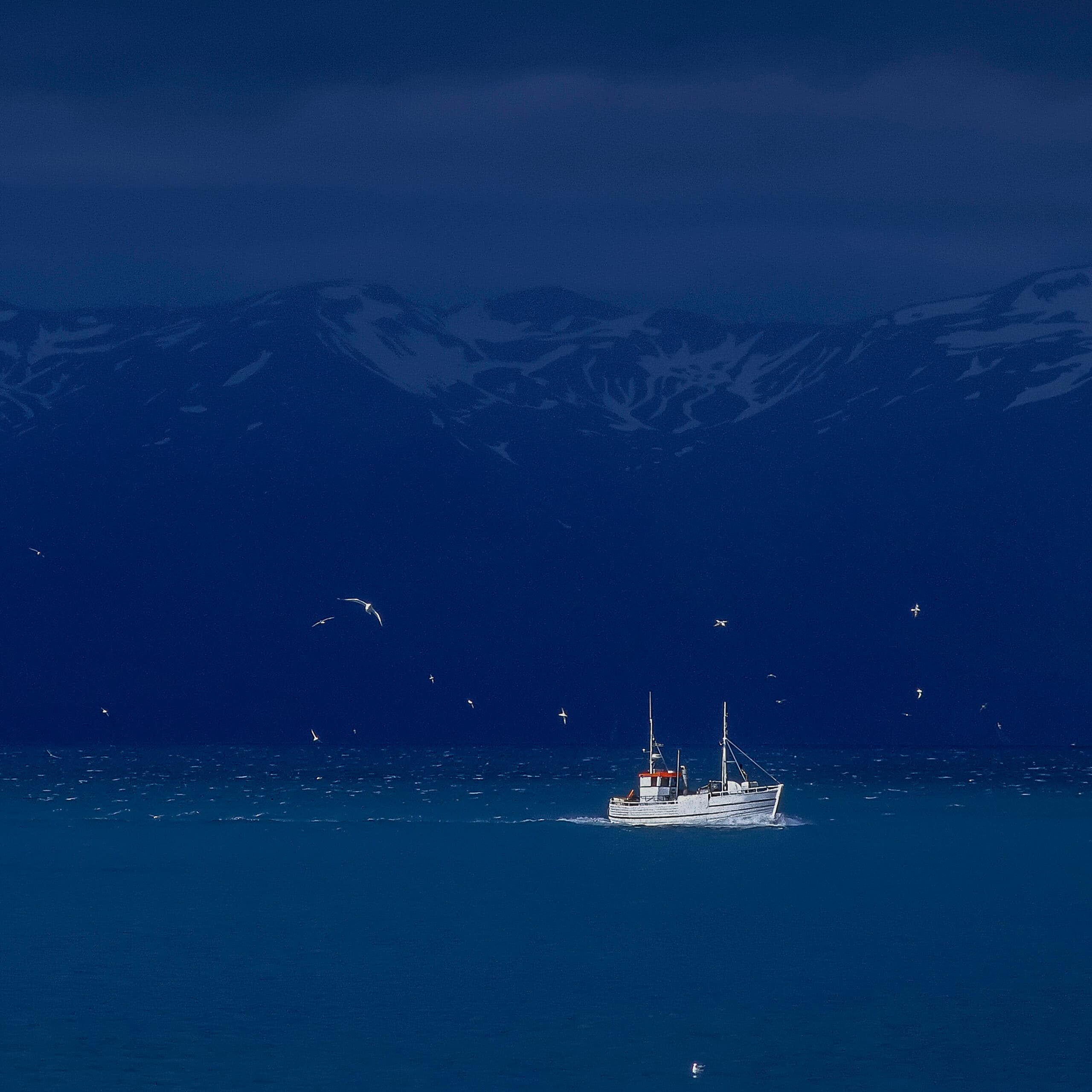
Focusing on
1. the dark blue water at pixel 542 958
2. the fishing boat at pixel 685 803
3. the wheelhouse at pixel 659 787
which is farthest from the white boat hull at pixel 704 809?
the dark blue water at pixel 542 958

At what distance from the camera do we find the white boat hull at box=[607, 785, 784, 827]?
4518 inches

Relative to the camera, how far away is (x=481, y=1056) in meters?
45.4

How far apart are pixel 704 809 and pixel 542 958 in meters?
54.9

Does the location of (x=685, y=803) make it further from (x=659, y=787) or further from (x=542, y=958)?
(x=542, y=958)

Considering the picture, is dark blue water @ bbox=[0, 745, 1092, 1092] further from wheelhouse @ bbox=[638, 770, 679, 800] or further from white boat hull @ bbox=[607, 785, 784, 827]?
wheelhouse @ bbox=[638, 770, 679, 800]

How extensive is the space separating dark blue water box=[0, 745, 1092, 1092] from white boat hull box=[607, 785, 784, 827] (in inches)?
56.7

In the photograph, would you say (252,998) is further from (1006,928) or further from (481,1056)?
(1006,928)

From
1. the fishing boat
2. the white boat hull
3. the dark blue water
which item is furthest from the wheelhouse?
the dark blue water

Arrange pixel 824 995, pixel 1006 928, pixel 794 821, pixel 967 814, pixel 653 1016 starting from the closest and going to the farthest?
1. pixel 653 1016
2. pixel 824 995
3. pixel 1006 928
4. pixel 794 821
5. pixel 967 814

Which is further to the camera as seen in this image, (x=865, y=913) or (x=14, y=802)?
(x=14, y=802)

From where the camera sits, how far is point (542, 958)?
202 feet

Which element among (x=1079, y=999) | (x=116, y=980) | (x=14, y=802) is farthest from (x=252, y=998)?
(x=14, y=802)

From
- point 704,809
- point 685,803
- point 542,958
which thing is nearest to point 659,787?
point 685,803

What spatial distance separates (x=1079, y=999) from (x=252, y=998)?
23911 millimetres
